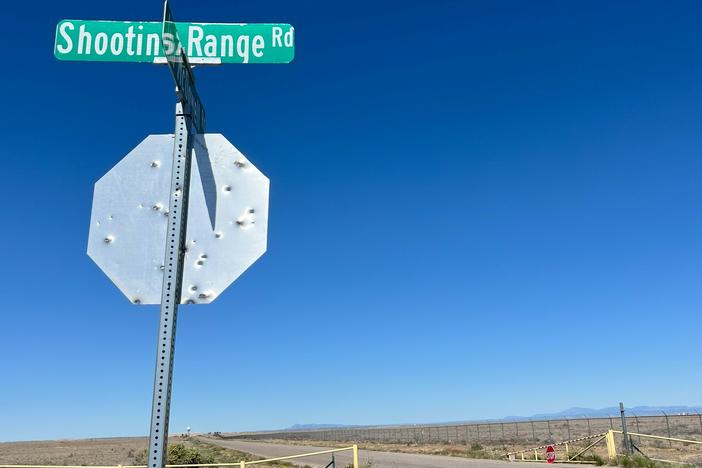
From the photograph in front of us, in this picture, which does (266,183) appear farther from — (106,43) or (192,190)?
(106,43)

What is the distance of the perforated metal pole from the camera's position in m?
2.52

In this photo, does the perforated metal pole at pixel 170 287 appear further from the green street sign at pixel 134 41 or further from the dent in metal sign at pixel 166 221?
the green street sign at pixel 134 41

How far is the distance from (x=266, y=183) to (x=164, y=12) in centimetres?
94

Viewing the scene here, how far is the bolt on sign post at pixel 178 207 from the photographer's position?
9.14ft

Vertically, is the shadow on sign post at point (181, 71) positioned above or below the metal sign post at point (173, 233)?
above

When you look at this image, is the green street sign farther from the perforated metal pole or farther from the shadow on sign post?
the perforated metal pole

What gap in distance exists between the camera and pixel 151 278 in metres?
2.79

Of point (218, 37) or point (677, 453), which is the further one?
point (677, 453)

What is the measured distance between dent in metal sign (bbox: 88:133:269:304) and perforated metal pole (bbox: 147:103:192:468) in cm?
7

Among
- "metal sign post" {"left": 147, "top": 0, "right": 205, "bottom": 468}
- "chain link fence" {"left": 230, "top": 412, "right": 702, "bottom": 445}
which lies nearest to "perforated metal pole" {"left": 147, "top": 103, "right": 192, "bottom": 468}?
"metal sign post" {"left": 147, "top": 0, "right": 205, "bottom": 468}

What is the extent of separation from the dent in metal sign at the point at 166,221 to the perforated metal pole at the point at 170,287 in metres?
0.07

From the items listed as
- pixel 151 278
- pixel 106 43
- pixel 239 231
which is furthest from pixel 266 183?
pixel 106 43

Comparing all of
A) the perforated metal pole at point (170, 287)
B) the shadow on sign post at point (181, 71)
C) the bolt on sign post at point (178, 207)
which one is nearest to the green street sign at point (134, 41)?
the bolt on sign post at point (178, 207)

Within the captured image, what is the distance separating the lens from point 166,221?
2.88 metres
